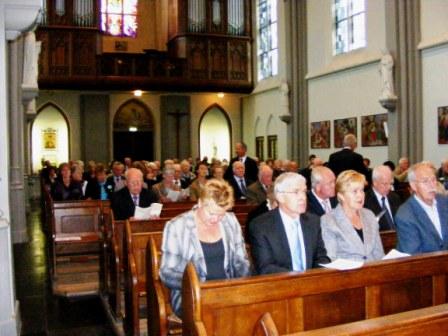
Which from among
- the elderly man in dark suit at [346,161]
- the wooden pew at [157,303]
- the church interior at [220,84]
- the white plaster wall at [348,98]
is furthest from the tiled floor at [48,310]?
the white plaster wall at [348,98]

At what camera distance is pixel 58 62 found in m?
19.5

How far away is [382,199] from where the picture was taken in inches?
252

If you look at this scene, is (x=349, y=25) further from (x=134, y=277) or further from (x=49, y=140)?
(x=134, y=277)

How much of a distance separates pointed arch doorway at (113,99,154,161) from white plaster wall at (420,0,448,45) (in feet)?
37.9

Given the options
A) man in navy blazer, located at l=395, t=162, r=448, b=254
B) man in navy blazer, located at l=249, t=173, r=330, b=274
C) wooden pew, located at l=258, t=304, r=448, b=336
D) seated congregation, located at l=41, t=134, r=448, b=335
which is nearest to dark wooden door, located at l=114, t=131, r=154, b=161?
seated congregation, located at l=41, t=134, r=448, b=335

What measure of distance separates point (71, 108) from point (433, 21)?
13.1 m

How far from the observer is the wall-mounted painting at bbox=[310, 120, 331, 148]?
55.7ft

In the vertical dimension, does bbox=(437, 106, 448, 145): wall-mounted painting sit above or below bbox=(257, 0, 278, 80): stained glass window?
below

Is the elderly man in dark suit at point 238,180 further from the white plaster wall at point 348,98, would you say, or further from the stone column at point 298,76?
the stone column at point 298,76

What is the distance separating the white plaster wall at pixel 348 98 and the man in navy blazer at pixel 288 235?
10.7 meters

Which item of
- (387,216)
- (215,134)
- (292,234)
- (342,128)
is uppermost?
(215,134)

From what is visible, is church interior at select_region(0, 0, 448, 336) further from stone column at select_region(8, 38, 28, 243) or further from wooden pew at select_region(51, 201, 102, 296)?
wooden pew at select_region(51, 201, 102, 296)

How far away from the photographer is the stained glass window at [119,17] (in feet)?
76.0

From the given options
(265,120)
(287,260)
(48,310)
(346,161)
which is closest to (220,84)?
(265,120)
